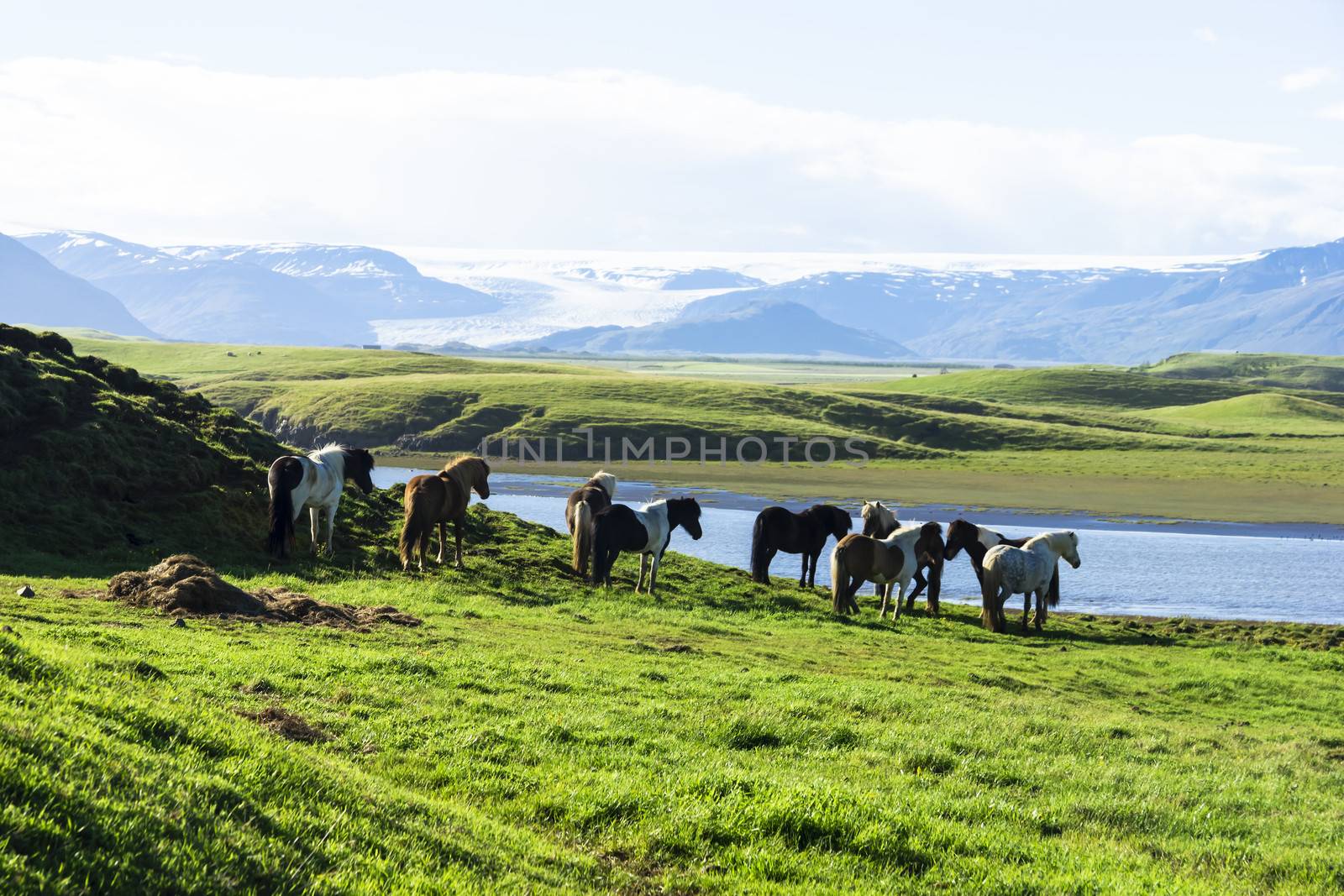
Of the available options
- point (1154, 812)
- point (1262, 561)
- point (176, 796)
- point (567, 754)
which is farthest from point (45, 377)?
point (1262, 561)

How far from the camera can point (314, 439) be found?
339ft

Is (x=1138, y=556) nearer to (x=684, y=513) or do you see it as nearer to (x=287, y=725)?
(x=684, y=513)

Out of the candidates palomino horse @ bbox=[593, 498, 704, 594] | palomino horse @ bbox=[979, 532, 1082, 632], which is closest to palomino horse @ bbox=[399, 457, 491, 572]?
palomino horse @ bbox=[593, 498, 704, 594]

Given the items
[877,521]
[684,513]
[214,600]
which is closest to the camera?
[214,600]

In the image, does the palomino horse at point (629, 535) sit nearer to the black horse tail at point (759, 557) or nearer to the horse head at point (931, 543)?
the black horse tail at point (759, 557)

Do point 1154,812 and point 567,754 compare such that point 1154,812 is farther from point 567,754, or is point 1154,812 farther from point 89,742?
point 89,742

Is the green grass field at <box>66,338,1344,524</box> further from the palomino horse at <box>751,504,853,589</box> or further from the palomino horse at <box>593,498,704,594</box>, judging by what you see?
the palomino horse at <box>593,498,704,594</box>

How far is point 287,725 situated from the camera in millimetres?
10898

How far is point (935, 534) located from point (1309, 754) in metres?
15.1

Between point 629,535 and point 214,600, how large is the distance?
39.8 feet

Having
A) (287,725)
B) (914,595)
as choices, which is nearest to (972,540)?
(914,595)

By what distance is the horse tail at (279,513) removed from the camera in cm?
2514

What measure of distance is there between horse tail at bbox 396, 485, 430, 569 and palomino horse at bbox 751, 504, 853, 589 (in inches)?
405

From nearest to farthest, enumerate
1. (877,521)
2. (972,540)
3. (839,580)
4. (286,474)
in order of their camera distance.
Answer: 1. (286,474)
2. (839,580)
3. (972,540)
4. (877,521)
